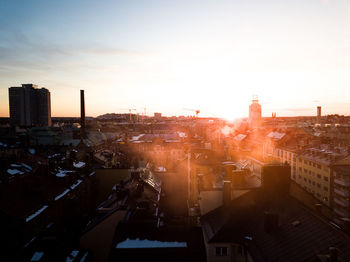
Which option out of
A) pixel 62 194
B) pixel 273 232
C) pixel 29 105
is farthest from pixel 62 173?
pixel 29 105

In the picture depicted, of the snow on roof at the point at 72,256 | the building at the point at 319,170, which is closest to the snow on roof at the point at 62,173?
the snow on roof at the point at 72,256

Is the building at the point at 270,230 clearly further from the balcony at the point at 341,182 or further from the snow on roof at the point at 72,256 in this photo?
the balcony at the point at 341,182

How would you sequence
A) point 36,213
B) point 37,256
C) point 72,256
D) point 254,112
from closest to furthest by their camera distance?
1. point 37,256
2. point 72,256
3. point 36,213
4. point 254,112

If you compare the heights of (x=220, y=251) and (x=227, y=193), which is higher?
(x=227, y=193)

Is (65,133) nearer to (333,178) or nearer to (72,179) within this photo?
(72,179)

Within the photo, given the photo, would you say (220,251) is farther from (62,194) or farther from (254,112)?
(254,112)
